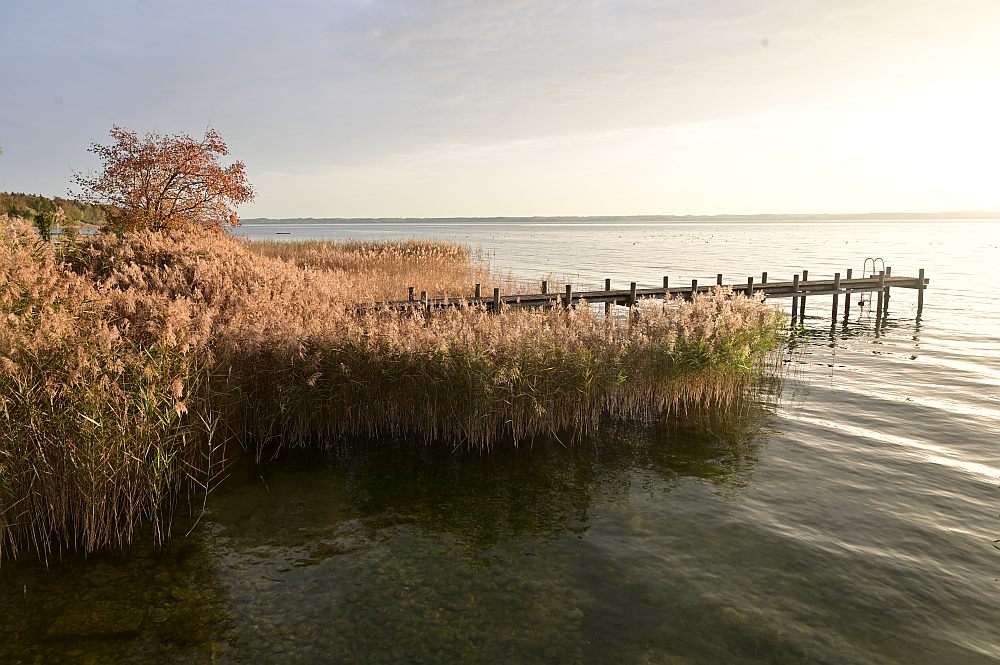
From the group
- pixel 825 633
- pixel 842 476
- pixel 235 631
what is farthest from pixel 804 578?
pixel 235 631

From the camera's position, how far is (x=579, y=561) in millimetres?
7488

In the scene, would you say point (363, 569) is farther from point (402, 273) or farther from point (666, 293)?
point (402, 273)

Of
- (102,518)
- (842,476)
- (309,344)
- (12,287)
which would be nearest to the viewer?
(102,518)

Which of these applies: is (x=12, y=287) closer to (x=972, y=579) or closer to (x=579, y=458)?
(x=579, y=458)

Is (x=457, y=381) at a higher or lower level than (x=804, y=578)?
higher

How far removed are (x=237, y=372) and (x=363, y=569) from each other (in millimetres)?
4732

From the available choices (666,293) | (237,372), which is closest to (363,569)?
(237,372)

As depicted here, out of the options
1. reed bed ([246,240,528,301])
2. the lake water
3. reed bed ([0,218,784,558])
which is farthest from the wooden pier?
the lake water

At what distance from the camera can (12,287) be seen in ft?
29.0

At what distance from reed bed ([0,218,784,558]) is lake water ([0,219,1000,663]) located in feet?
2.07

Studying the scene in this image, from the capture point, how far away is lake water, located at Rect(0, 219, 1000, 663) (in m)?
6.02

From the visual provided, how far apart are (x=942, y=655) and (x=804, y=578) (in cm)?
148

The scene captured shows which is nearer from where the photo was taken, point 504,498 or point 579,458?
point 504,498

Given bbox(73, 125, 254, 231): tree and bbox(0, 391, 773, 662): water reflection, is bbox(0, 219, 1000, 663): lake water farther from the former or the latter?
bbox(73, 125, 254, 231): tree
